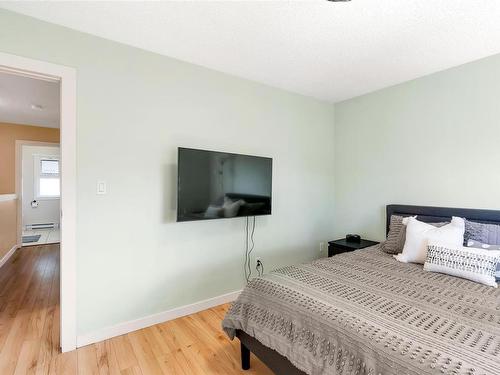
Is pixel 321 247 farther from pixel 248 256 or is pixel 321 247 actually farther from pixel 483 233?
pixel 483 233

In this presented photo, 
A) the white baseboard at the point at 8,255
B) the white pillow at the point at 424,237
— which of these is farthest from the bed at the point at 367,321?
the white baseboard at the point at 8,255

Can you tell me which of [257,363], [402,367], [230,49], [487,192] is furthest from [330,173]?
[402,367]

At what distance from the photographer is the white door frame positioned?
1.95 m

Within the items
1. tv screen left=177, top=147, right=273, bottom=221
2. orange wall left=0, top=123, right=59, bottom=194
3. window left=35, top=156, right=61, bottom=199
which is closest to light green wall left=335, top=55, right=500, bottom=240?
tv screen left=177, top=147, right=273, bottom=221

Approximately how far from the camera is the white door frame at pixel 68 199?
1.95 meters

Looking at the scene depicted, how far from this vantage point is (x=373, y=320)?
4.09 ft

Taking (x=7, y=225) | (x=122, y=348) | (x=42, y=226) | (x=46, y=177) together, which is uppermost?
(x=46, y=177)

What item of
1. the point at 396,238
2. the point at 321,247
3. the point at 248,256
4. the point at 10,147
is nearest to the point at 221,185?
the point at 248,256

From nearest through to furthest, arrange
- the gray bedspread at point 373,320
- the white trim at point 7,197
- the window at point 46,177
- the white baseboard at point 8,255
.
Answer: the gray bedspread at point 373,320, the white baseboard at point 8,255, the white trim at point 7,197, the window at point 46,177

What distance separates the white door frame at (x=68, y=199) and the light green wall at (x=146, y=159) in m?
0.05

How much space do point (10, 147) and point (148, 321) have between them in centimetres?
467

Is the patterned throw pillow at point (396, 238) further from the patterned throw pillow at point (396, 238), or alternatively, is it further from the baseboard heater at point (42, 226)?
the baseboard heater at point (42, 226)

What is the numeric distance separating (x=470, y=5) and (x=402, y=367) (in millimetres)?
2195

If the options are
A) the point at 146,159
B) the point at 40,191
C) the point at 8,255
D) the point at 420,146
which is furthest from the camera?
the point at 40,191
